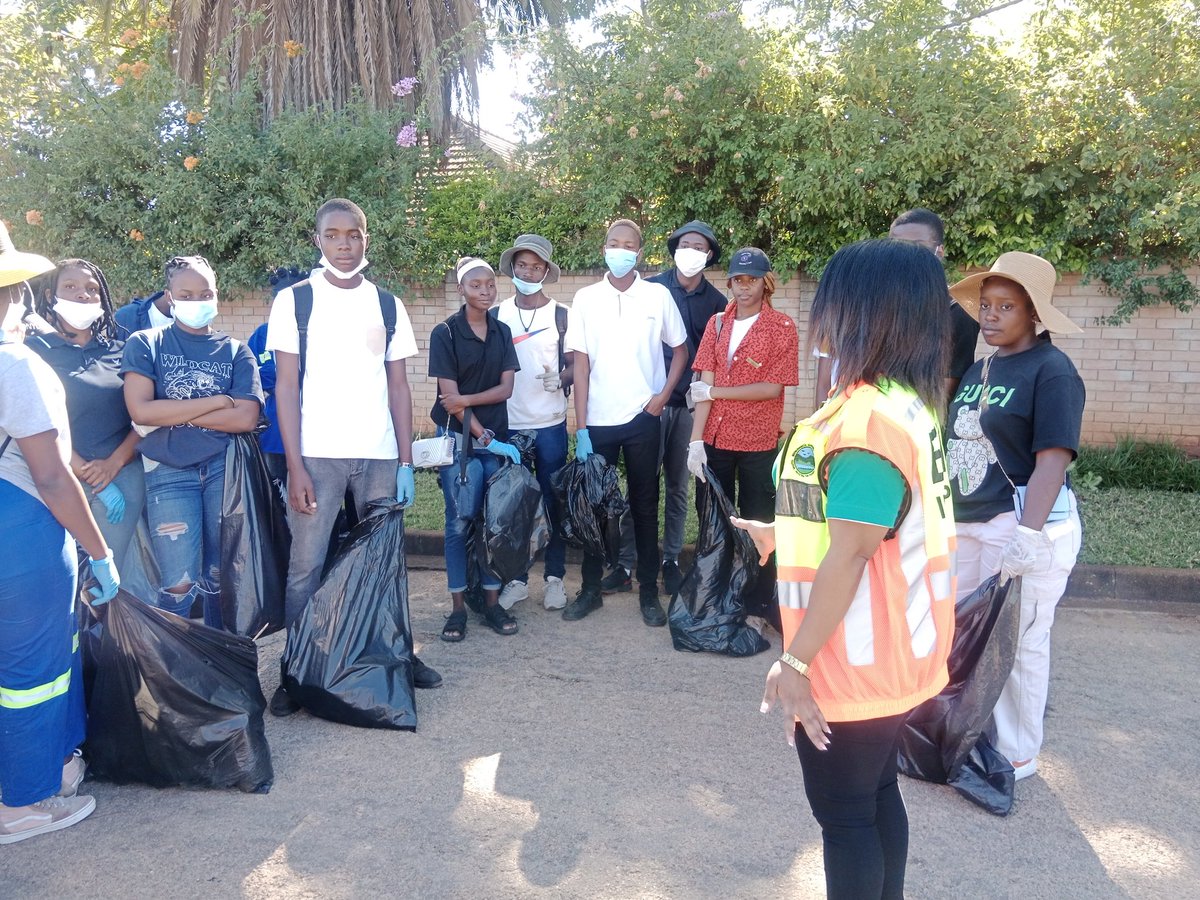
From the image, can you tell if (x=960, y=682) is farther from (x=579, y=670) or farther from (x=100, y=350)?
(x=100, y=350)

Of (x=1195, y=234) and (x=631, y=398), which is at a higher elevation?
(x=1195, y=234)

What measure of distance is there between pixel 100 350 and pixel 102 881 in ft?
6.97

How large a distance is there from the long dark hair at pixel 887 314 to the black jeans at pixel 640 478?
9.85ft

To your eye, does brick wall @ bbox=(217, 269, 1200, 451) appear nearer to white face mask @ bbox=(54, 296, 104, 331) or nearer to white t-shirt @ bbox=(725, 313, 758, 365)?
white t-shirt @ bbox=(725, 313, 758, 365)

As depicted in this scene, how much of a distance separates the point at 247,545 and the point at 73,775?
1.06 meters

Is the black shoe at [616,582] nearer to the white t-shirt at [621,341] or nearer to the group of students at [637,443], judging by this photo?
the group of students at [637,443]

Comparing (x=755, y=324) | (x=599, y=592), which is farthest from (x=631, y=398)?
(x=599, y=592)

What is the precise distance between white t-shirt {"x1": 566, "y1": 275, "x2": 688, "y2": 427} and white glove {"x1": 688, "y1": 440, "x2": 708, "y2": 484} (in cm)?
→ 46

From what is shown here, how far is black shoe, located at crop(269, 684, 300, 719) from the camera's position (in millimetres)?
3816

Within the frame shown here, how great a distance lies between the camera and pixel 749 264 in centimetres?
457

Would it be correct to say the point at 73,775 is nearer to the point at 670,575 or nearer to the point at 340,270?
the point at 340,270

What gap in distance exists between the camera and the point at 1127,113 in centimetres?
744

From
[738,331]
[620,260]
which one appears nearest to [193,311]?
[620,260]

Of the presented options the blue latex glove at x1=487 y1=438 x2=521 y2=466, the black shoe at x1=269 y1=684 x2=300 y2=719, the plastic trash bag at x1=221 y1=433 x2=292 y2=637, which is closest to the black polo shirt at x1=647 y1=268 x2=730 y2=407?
the blue latex glove at x1=487 y1=438 x2=521 y2=466
